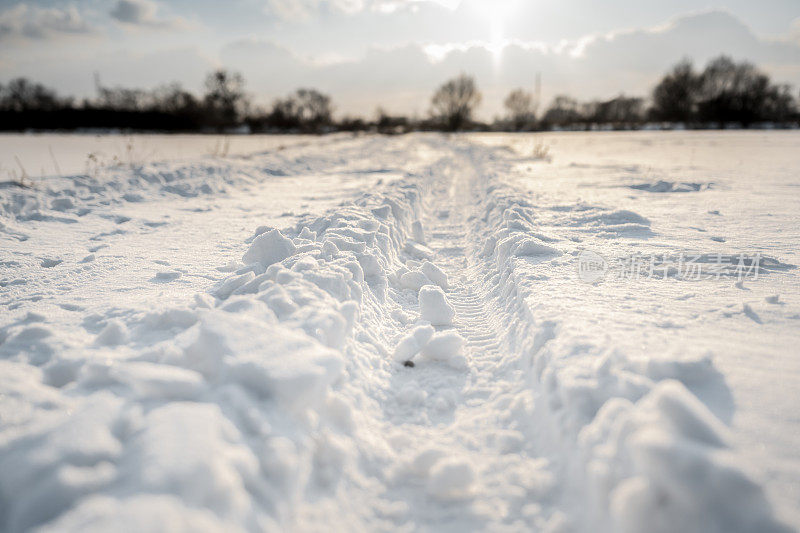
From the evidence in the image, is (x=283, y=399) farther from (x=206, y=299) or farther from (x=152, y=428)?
(x=206, y=299)

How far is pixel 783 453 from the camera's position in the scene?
1.19m

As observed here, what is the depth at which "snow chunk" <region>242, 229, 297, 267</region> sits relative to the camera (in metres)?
2.82

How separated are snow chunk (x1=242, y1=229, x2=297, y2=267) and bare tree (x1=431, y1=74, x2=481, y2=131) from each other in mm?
45795

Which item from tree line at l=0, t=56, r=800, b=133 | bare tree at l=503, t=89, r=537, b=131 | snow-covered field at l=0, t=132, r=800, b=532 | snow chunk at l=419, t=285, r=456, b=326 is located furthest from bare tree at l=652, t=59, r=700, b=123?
snow chunk at l=419, t=285, r=456, b=326

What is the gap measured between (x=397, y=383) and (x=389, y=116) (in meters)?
45.3

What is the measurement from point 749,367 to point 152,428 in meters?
2.31

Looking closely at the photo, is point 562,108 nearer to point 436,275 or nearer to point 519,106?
point 519,106

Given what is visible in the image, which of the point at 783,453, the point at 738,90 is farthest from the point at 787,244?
the point at 738,90

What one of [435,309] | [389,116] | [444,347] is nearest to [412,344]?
[444,347]

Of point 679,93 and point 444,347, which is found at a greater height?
point 679,93

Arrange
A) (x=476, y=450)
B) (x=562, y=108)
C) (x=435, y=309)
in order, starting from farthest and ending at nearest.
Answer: (x=562, y=108)
(x=435, y=309)
(x=476, y=450)

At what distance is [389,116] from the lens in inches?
1713

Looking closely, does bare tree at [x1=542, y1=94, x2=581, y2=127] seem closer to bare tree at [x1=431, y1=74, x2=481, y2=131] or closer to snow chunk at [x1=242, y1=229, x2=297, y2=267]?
bare tree at [x1=431, y1=74, x2=481, y2=131]

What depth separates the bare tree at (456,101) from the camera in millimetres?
44750
